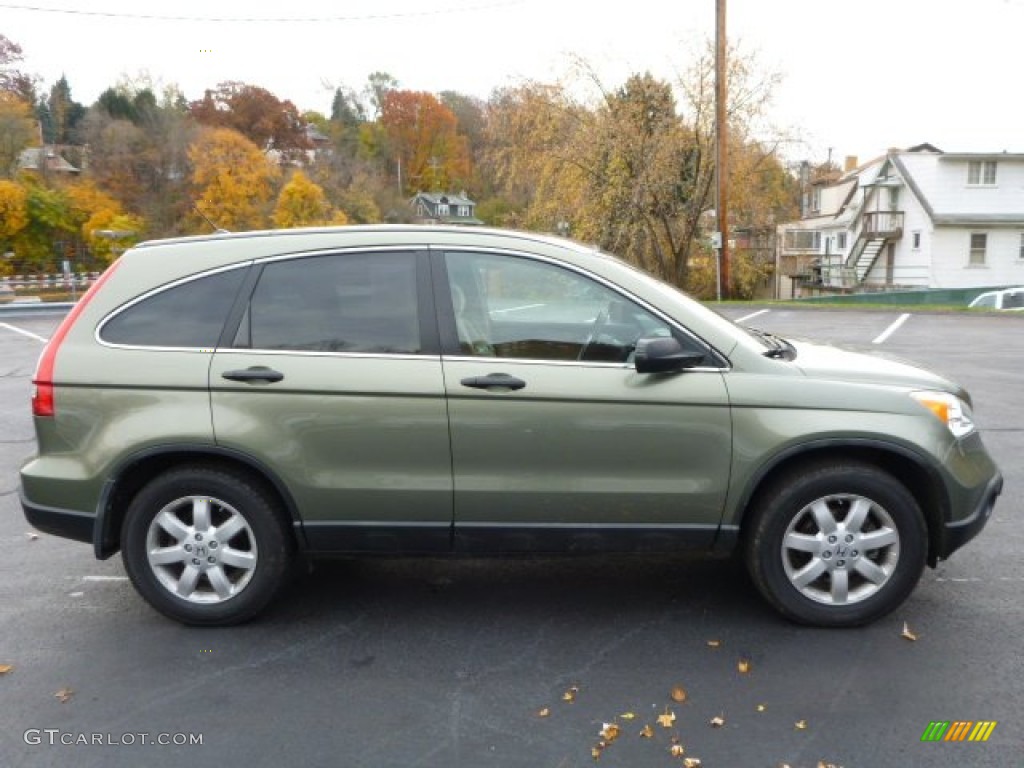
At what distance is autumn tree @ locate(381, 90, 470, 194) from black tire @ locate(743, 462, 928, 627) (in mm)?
59255

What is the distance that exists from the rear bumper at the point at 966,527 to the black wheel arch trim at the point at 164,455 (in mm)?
2908

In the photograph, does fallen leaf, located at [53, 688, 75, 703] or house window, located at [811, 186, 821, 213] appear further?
house window, located at [811, 186, 821, 213]

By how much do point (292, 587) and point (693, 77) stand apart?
1090 inches

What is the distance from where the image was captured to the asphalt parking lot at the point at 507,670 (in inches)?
119

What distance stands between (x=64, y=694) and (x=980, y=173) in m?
43.7

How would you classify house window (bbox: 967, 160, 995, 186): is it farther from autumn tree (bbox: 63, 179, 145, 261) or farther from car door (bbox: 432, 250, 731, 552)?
car door (bbox: 432, 250, 731, 552)

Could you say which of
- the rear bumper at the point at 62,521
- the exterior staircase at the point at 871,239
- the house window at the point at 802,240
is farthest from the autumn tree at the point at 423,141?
the rear bumper at the point at 62,521

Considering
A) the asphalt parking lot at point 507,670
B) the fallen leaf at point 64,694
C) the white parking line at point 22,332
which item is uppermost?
the white parking line at point 22,332

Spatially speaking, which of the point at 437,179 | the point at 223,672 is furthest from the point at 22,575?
the point at 437,179

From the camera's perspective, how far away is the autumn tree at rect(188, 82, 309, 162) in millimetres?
70562

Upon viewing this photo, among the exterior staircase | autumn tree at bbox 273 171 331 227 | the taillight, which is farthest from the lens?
the exterior staircase

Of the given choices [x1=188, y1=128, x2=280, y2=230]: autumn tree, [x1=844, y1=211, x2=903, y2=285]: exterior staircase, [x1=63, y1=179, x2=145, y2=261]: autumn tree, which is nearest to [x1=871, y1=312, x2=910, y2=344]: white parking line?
[x1=844, y1=211, x2=903, y2=285]: exterior staircase

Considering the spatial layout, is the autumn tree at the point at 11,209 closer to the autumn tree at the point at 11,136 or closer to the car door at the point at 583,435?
the autumn tree at the point at 11,136

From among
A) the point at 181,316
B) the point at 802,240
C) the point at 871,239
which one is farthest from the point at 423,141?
the point at 181,316
